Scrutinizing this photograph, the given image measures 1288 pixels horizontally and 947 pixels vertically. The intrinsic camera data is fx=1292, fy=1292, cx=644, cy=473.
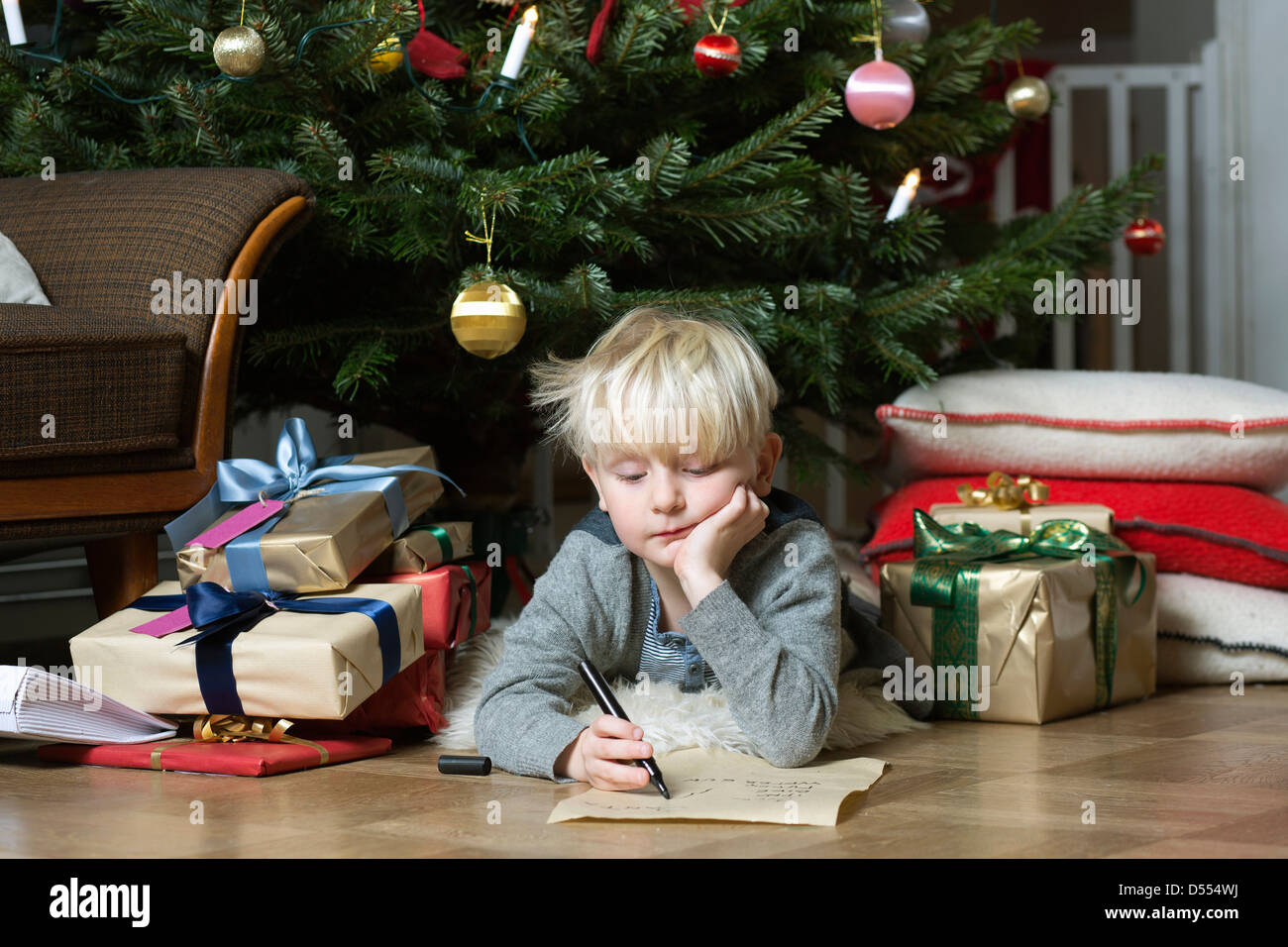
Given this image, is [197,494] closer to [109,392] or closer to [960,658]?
[109,392]

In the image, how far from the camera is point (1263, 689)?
61.9 inches

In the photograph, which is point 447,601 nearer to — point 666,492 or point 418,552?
point 418,552

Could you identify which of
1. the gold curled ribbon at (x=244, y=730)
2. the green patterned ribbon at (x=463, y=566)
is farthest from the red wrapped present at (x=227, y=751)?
the green patterned ribbon at (x=463, y=566)

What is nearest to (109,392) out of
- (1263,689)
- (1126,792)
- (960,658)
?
(960,658)

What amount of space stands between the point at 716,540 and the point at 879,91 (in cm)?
77

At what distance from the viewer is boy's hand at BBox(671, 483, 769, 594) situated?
1.08 m

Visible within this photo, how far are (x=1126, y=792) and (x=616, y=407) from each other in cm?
51

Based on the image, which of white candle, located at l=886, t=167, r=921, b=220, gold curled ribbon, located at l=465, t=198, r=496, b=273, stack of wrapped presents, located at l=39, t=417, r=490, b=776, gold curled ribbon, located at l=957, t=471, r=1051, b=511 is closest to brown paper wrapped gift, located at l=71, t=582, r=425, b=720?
stack of wrapped presents, located at l=39, t=417, r=490, b=776

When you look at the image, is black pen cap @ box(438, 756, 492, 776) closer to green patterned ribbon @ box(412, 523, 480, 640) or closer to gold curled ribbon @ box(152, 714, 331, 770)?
gold curled ribbon @ box(152, 714, 331, 770)

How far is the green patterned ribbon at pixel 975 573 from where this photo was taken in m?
1.35

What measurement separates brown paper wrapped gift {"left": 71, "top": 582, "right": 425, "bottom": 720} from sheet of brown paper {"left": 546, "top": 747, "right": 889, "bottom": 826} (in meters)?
0.25

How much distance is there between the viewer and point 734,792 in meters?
0.99

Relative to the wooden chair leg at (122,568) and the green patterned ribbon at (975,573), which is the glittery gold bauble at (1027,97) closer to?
the green patterned ribbon at (975,573)
